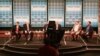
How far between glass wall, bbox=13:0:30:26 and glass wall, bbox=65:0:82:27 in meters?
2.67

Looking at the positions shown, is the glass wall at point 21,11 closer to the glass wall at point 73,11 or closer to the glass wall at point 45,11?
the glass wall at point 45,11

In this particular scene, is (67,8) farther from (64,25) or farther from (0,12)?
(0,12)

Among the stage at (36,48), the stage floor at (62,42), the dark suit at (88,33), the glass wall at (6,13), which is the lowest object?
the stage at (36,48)

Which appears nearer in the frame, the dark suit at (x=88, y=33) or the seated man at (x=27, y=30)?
the dark suit at (x=88, y=33)

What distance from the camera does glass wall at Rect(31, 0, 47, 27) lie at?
18.4 m

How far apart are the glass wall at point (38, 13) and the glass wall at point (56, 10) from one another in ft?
1.12

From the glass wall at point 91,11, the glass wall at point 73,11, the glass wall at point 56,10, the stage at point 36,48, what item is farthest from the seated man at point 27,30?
the glass wall at point 91,11

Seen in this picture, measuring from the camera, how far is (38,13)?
18.5 metres

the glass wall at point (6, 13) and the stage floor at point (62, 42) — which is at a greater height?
the glass wall at point (6, 13)

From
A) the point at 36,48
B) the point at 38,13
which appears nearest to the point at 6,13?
the point at 38,13

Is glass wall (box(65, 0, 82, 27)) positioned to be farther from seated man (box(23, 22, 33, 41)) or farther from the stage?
seated man (box(23, 22, 33, 41))

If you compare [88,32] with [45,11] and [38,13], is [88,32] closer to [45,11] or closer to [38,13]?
[45,11]

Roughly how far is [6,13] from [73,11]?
4.55 meters

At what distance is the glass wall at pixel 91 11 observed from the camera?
1833 centimetres
